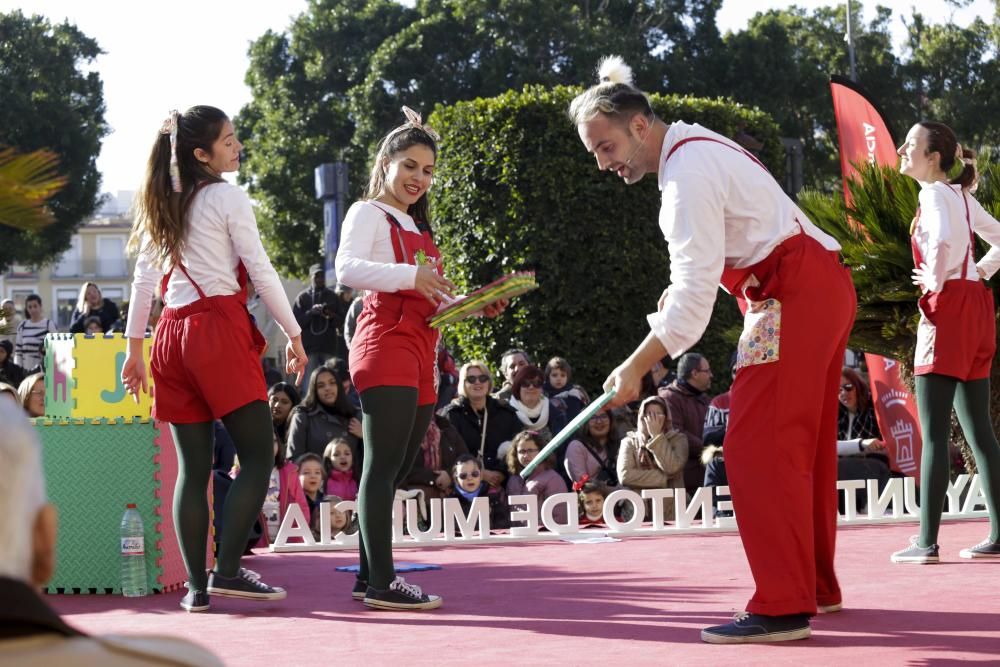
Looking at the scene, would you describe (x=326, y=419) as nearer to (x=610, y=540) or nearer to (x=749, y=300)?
(x=610, y=540)

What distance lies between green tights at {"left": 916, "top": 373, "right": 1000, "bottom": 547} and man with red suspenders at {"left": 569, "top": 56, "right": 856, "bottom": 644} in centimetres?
164

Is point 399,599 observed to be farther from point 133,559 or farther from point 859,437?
point 859,437

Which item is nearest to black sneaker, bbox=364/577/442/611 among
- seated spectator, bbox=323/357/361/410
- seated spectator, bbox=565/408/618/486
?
seated spectator, bbox=565/408/618/486

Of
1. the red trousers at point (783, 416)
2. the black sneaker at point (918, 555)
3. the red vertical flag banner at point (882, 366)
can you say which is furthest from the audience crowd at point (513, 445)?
the red trousers at point (783, 416)

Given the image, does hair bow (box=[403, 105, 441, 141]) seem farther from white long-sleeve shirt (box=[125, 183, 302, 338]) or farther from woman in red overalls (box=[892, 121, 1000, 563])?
woman in red overalls (box=[892, 121, 1000, 563])

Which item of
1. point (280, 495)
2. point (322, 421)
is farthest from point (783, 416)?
point (322, 421)

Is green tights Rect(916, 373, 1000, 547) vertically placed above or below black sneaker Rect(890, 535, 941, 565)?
above

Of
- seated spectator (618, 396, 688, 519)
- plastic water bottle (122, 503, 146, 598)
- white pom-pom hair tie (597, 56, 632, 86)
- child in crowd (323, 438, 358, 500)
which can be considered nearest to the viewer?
white pom-pom hair tie (597, 56, 632, 86)

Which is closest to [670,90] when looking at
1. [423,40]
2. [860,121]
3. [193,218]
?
[423,40]

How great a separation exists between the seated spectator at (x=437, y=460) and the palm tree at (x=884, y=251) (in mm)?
2976

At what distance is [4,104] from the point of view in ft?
108

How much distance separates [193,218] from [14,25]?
108 ft

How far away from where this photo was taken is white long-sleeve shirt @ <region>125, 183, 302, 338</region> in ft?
15.9

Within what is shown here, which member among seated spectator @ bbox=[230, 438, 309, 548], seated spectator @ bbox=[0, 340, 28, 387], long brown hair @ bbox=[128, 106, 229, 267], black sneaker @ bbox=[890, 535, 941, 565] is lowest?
black sneaker @ bbox=[890, 535, 941, 565]
